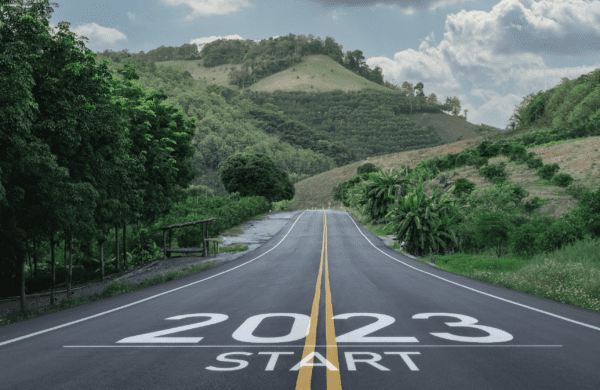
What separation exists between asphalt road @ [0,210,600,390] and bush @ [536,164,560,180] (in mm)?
28262

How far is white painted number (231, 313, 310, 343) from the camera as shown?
20.0 feet

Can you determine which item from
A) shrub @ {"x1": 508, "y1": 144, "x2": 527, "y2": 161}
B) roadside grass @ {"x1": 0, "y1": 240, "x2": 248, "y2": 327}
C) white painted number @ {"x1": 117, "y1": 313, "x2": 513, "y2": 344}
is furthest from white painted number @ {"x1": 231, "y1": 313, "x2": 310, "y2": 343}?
shrub @ {"x1": 508, "y1": 144, "x2": 527, "y2": 161}

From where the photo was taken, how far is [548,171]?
1405 inches

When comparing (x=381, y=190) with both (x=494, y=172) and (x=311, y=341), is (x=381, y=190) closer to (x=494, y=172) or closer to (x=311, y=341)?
(x=494, y=172)

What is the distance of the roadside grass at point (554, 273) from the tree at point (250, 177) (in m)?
62.3

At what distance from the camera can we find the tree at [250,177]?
79.1m

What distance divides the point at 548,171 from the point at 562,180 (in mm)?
2824

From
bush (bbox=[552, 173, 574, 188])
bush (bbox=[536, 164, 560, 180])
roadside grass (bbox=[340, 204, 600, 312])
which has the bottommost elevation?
roadside grass (bbox=[340, 204, 600, 312])

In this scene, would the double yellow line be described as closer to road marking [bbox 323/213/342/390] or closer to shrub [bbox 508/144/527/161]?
road marking [bbox 323/213/342/390]

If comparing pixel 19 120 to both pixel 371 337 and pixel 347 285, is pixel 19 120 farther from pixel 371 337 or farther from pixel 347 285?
pixel 347 285

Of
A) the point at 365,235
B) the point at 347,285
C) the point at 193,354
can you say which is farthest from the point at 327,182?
the point at 193,354

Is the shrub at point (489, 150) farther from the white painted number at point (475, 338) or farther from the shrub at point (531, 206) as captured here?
the white painted number at point (475, 338)

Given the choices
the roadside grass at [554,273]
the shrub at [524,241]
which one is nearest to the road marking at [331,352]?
the roadside grass at [554,273]

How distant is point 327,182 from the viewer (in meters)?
119
